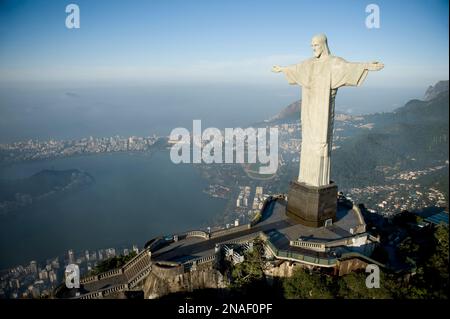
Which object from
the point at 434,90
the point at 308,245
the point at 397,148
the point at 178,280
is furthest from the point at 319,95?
the point at 434,90

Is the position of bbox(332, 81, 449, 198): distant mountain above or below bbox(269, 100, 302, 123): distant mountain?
below

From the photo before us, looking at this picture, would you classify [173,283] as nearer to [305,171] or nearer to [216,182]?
[305,171]

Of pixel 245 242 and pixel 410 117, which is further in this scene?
pixel 410 117

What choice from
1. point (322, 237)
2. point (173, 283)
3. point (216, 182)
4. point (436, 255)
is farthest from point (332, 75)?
point (216, 182)

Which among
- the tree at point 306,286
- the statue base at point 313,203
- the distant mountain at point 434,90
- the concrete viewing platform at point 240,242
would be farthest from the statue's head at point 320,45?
the distant mountain at point 434,90

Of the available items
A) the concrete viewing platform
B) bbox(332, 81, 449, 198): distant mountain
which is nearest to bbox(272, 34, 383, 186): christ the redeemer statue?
the concrete viewing platform

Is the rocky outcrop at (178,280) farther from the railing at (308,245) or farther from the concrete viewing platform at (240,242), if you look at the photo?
the railing at (308,245)

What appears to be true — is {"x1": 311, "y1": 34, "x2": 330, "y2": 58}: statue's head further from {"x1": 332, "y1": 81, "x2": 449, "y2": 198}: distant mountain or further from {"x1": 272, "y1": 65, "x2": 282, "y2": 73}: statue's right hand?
{"x1": 332, "y1": 81, "x2": 449, "y2": 198}: distant mountain
